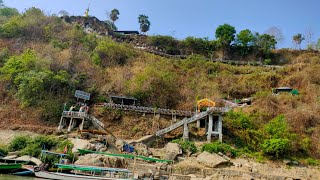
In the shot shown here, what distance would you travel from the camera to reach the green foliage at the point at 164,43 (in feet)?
184

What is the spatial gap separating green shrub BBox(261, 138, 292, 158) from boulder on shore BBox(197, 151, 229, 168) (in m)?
5.01

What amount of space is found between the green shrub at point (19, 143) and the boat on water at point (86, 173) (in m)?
5.28

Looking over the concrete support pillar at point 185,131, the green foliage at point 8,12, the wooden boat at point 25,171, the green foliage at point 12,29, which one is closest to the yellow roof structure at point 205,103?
the concrete support pillar at point 185,131

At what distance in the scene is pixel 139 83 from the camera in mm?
38250

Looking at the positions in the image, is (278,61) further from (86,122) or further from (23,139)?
(23,139)

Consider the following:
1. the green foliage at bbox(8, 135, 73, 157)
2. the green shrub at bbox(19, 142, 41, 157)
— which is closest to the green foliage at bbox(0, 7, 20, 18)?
the green foliage at bbox(8, 135, 73, 157)

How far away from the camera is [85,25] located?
193ft

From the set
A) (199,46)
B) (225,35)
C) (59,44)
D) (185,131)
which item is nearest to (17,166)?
(185,131)

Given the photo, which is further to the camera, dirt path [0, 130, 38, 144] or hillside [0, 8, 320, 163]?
hillside [0, 8, 320, 163]

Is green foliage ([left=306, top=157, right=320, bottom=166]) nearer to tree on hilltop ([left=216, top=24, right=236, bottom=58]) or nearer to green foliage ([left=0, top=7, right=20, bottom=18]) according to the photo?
tree on hilltop ([left=216, top=24, right=236, bottom=58])

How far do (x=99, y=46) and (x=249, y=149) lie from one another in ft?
86.8

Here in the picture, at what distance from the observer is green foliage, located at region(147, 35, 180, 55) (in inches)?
2205

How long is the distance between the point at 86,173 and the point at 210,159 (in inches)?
437

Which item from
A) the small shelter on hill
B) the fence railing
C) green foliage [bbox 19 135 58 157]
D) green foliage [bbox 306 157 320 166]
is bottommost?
green foliage [bbox 306 157 320 166]
